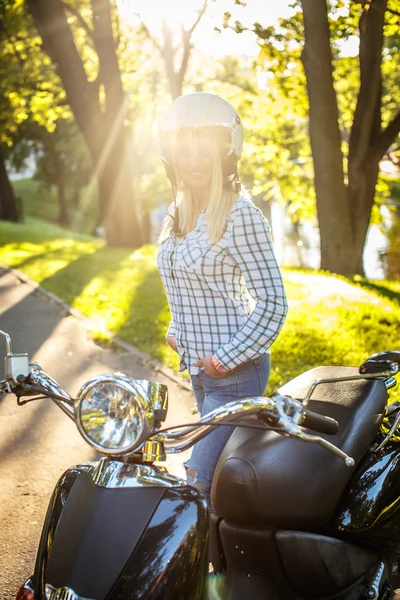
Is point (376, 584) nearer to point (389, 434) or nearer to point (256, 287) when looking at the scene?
point (389, 434)

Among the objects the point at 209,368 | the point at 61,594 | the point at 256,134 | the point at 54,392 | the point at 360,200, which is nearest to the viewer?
the point at 61,594

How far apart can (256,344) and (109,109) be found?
15.8 metres

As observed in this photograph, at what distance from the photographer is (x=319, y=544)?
2.44m

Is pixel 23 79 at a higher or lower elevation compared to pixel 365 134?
higher

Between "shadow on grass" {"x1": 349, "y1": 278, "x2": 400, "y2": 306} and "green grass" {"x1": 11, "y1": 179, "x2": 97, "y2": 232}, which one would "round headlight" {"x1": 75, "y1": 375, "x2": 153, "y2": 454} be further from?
"green grass" {"x1": 11, "y1": 179, "x2": 97, "y2": 232}

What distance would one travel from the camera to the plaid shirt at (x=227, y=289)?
2.62 m

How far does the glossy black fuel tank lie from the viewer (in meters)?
2.54

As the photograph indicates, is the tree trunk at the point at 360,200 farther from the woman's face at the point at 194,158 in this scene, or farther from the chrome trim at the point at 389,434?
the woman's face at the point at 194,158

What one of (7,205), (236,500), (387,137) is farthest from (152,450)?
(7,205)

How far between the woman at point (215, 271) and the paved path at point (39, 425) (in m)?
1.46

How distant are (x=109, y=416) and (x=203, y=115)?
1334 millimetres

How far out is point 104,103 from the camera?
57.2 feet

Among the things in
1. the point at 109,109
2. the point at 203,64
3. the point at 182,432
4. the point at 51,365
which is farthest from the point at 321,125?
the point at 203,64

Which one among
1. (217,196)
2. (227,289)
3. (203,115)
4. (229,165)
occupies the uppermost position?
(203,115)
